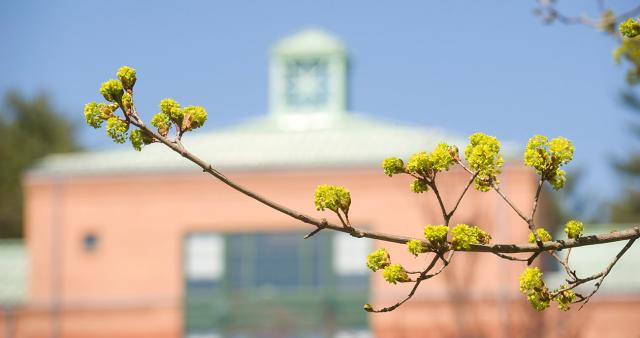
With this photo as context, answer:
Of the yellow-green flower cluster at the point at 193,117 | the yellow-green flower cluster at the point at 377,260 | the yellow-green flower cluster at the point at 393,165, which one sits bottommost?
the yellow-green flower cluster at the point at 377,260

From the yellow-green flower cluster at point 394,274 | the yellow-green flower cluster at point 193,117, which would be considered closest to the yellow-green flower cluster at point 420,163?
the yellow-green flower cluster at point 394,274

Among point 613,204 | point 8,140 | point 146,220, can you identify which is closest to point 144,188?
point 146,220

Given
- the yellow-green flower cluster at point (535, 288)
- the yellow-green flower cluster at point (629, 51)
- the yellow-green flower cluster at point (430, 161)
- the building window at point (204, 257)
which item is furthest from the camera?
the building window at point (204, 257)

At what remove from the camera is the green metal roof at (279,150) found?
23.8 meters

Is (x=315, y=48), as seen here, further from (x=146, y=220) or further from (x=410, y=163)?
(x=410, y=163)

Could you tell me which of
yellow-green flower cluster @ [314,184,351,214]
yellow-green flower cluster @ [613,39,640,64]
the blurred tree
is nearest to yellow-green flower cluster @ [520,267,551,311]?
yellow-green flower cluster @ [314,184,351,214]

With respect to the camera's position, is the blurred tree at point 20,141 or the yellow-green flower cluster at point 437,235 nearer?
the yellow-green flower cluster at point 437,235

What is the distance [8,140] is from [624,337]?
30623 millimetres

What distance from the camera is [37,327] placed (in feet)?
80.9

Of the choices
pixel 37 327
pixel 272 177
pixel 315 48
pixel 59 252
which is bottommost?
pixel 37 327

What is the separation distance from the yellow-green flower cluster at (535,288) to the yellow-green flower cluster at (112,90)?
1.95 metres

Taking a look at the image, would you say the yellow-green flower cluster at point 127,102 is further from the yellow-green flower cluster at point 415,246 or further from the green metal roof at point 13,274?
the green metal roof at point 13,274

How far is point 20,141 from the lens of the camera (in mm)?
46938

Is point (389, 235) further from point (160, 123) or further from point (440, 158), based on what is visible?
point (160, 123)
